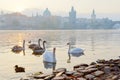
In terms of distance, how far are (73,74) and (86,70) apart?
147 cm

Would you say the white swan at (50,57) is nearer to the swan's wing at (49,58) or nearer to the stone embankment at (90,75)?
the swan's wing at (49,58)

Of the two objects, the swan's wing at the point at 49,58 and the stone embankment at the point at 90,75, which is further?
the swan's wing at the point at 49,58

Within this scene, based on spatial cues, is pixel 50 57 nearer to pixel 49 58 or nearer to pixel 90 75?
pixel 49 58

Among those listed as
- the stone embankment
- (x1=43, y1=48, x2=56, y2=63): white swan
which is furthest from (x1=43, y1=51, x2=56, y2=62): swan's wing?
the stone embankment

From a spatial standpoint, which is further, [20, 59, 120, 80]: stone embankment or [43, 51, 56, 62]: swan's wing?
[43, 51, 56, 62]: swan's wing

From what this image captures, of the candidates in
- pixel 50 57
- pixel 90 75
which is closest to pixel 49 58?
pixel 50 57

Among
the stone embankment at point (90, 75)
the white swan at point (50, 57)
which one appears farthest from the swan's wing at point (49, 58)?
the stone embankment at point (90, 75)

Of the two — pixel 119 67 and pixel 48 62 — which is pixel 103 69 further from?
pixel 48 62

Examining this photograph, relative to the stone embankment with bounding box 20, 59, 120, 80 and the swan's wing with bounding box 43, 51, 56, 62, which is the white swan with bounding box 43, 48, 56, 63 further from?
the stone embankment with bounding box 20, 59, 120, 80

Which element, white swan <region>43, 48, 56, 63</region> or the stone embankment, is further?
white swan <region>43, 48, 56, 63</region>

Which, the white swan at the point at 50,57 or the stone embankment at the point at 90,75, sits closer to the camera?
the stone embankment at the point at 90,75

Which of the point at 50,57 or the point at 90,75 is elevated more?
the point at 50,57

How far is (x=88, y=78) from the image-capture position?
26.7m

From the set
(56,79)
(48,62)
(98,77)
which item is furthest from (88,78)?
(48,62)
